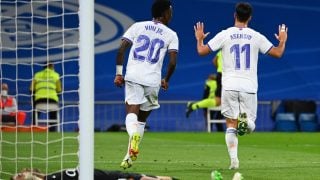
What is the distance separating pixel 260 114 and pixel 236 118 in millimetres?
16717

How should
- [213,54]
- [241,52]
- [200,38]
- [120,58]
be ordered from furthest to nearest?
1. [213,54]
2. [241,52]
3. [200,38]
4. [120,58]

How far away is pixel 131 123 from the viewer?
37.2 ft

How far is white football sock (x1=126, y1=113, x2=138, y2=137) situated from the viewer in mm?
11193

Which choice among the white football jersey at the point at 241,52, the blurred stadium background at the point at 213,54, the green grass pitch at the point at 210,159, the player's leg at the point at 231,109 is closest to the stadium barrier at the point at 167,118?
the blurred stadium background at the point at 213,54

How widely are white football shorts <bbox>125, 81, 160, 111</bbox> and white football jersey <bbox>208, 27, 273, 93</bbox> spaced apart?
1036mm

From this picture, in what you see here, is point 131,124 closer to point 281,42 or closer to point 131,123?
point 131,123

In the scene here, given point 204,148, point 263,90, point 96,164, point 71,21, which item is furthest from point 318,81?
point 96,164

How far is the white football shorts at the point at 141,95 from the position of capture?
11.7 metres

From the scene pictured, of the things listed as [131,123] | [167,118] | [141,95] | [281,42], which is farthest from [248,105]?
[167,118]

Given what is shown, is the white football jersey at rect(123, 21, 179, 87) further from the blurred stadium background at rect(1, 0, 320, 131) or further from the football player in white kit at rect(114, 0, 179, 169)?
the blurred stadium background at rect(1, 0, 320, 131)

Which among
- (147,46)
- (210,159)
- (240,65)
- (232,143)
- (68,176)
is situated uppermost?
(147,46)

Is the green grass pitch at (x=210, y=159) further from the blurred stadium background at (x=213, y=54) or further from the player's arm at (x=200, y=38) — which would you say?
A: the blurred stadium background at (x=213, y=54)

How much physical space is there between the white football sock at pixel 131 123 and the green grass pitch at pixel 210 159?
0.62m

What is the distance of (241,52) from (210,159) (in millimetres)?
2526
